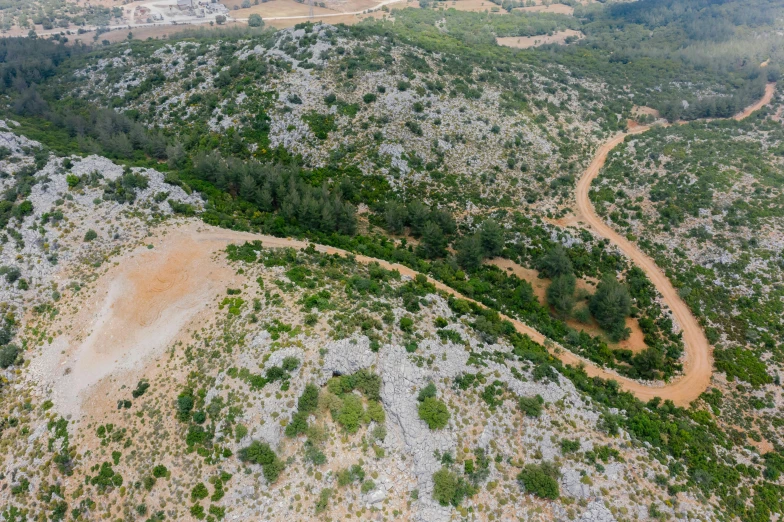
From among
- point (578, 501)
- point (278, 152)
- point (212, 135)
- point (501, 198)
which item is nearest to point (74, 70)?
point (212, 135)

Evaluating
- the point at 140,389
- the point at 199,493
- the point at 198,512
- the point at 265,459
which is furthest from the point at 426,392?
the point at 140,389

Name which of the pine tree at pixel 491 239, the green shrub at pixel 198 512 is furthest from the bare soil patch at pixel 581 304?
the green shrub at pixel 198 512

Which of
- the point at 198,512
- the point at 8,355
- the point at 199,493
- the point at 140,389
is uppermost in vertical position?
the point at 140,389

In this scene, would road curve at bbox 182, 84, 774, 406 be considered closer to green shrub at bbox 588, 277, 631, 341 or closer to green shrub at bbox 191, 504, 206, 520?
green shrub at bbox 588, 277, 631, 341

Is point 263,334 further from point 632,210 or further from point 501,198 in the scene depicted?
point 632,210

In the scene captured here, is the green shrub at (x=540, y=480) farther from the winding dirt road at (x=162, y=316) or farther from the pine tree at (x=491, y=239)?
the pine tree at (x=491, y=239)

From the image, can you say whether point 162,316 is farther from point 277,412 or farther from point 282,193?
point 282,193

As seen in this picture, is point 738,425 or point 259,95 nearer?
point 738,425

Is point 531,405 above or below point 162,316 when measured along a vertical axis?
above

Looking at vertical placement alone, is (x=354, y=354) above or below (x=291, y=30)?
below

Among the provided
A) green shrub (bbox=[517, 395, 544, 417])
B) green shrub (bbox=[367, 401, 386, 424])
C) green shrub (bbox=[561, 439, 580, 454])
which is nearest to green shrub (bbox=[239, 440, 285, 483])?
green shrub (bbox=[367, 401, 386, 424])
